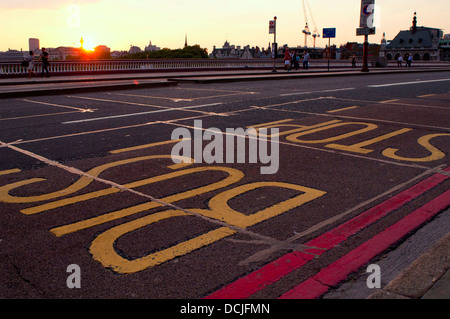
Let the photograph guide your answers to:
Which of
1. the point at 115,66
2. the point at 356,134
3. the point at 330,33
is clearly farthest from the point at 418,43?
the point at 356,134

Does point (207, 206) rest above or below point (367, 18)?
below

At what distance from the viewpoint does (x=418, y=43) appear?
631ft

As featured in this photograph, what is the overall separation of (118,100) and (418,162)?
36.1 ft

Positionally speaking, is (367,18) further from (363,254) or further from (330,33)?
(363,254)

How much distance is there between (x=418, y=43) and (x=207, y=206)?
212862 millimetres

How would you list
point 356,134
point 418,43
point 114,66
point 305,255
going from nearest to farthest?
point 305,255, point 356,134, point 114,66, point 418,43

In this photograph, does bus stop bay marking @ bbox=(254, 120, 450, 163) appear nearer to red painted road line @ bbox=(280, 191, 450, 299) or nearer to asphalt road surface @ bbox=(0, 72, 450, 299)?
asphalt road surface @ bbox=(0, 72, 450, 299)

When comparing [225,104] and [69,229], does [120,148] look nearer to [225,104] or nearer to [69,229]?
[69,229]

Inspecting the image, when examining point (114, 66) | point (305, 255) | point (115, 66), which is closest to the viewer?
point (305, 255)

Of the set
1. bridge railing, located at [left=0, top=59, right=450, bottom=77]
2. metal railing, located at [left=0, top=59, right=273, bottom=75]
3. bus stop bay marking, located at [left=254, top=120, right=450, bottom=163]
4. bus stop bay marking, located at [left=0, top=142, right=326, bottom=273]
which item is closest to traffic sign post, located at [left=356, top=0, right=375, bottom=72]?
bridge railing, located at [left=0, top=59, right=450, bottom=77]

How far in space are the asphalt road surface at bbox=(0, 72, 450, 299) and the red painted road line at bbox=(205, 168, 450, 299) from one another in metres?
0.01

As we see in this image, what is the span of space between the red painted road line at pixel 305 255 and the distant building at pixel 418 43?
197542 mm

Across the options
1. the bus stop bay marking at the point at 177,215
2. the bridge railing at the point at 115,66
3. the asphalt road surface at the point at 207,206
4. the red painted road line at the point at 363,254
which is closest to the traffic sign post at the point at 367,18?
the bridge railing at the point at 115,66

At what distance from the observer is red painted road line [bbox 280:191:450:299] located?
120 inches
